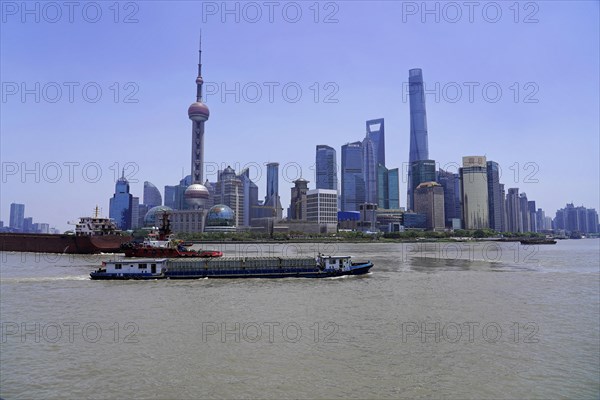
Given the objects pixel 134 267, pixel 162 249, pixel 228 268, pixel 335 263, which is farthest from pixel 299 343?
pixel 162 249

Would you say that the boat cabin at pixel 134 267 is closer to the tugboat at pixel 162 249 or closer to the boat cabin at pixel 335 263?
the tugboat at pixel 162 249

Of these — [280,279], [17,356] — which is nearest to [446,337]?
[17,356]

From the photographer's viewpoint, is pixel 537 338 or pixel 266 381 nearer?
pixel 266 381

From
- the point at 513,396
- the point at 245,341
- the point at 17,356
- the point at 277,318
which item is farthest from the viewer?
the point at 277,318

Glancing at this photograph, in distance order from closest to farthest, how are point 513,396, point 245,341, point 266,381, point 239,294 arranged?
1. point 513,396
2. point 266,381
3. point 245,341
4. point 239,294

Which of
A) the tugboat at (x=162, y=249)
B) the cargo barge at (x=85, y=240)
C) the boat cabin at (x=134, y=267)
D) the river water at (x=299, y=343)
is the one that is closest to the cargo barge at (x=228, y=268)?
the boat cabin at (x=134, y=267)

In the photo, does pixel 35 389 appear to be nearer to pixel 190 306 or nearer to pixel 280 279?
pixel 190 306

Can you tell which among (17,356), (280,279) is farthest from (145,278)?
(17,356)

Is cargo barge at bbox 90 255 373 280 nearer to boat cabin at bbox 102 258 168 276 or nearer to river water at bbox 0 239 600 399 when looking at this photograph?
boat cabin at bbox 102 258 168 276
